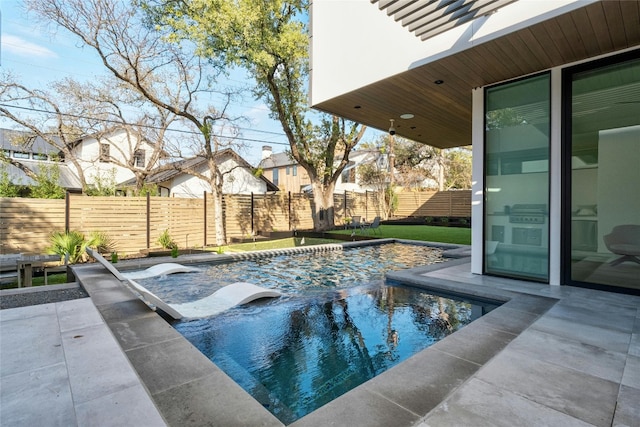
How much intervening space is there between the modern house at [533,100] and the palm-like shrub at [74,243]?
6285mm

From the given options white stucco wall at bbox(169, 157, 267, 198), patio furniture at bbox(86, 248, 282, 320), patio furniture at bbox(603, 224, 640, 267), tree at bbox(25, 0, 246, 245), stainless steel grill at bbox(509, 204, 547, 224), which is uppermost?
tree at bbox(25, 0, 246, 245)

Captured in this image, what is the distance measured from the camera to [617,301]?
3529 millimetres

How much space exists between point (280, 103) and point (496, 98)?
8.12 metres

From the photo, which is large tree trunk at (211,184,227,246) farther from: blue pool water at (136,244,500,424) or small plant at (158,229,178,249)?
blue pool water at (136,244,500,424)

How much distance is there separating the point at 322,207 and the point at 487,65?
31.7 feet

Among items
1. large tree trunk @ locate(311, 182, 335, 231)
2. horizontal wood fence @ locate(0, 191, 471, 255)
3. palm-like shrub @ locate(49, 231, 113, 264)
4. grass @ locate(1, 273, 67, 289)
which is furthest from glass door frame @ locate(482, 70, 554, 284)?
large tree trunk @ locate(311, 182, 335, 231)

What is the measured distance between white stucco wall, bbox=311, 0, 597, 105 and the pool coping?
9.75ft

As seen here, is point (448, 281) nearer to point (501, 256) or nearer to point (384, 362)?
point (501, 256)

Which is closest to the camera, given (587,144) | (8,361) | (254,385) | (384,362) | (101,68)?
(8,361)

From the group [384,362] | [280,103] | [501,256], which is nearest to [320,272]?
[501,256]

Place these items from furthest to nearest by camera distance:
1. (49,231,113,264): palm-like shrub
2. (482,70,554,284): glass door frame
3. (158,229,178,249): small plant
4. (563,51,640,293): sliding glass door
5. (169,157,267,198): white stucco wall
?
(169,157,267,198): white stucco wall
(158,229,178,249): small plant
(49,231,113,264): palm-like shrub
(482,70,554,284): glass door frame
(563,51,640,293): sliding glass door

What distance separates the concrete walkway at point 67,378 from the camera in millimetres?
1540

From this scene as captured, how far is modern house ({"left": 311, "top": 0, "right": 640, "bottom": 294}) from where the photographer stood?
3.52m

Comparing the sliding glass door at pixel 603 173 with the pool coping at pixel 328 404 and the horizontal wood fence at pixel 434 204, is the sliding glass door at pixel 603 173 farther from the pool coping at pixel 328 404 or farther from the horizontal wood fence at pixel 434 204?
the horizontal wood fence at pixel 434 204
